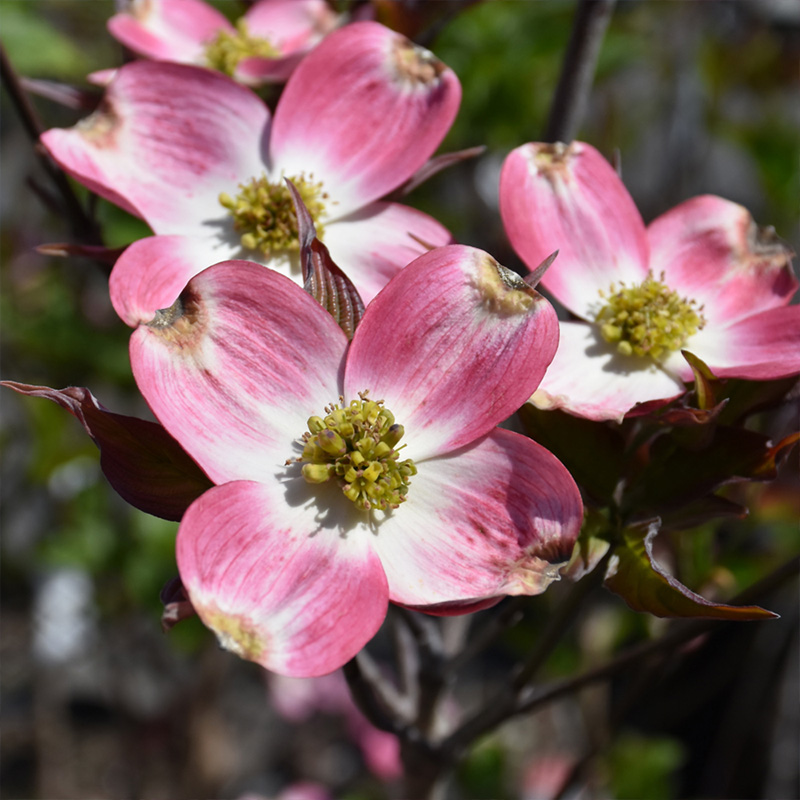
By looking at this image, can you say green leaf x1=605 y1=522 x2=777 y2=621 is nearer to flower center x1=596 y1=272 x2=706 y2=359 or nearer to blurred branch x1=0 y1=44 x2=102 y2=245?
flower center x1=596 y1=272 x2=706 y2=359

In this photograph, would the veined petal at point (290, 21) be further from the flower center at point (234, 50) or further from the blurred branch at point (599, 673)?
the blurred branch at point (599, 673)

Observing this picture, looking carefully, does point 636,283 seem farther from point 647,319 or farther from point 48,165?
point 48,165

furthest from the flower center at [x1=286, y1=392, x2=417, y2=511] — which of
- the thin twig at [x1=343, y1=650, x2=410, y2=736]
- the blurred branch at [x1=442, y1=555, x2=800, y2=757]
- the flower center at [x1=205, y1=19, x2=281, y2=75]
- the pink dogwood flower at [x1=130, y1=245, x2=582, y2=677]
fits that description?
the flower center at [x1=205, y1=19, x2=281, y2=75]

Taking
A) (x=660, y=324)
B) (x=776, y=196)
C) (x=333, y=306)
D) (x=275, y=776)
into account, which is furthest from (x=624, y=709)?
(x=275, y=776)

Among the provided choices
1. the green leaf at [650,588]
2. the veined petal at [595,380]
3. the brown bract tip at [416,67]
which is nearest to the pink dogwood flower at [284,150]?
the brown bract tip at [416,67]

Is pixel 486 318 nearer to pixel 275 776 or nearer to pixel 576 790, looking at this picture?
pixel 576 790

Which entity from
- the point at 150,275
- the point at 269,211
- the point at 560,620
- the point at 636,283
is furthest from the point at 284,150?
the point at 560,620
